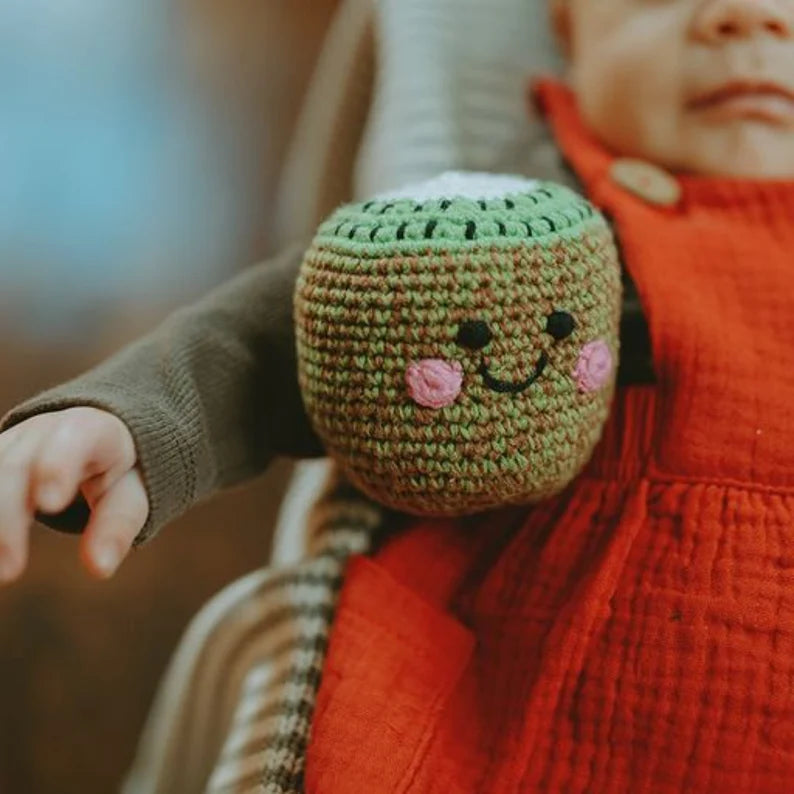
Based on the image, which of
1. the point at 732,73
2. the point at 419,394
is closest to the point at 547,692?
Result: the point at 419,394

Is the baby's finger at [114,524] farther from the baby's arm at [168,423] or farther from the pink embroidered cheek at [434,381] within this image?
the pink embroidered cheek at [434,381]

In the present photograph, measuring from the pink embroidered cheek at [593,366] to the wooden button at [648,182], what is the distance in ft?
0.46

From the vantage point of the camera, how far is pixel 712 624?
45 centimetres

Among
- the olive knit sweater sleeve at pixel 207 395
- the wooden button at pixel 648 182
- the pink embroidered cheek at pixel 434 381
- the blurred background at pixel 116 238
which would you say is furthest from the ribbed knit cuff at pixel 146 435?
the blurred background at pixel 116 238

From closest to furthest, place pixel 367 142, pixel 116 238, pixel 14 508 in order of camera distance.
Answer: pixel 14 508 → pixel 367 142 → pixel 116 238

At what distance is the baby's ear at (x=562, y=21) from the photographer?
0.70m

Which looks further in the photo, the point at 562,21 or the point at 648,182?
the point at 562,21

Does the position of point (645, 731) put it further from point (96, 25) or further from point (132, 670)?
point (96, 25)

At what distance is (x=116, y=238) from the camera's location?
109 centimetres

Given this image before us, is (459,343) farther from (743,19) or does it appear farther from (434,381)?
(743,19)

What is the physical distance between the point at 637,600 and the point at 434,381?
14 cm

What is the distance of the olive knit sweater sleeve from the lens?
1.40 feet

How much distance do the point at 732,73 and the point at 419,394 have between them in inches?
10.5

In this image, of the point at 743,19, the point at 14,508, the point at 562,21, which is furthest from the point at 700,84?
the point at 14,508
